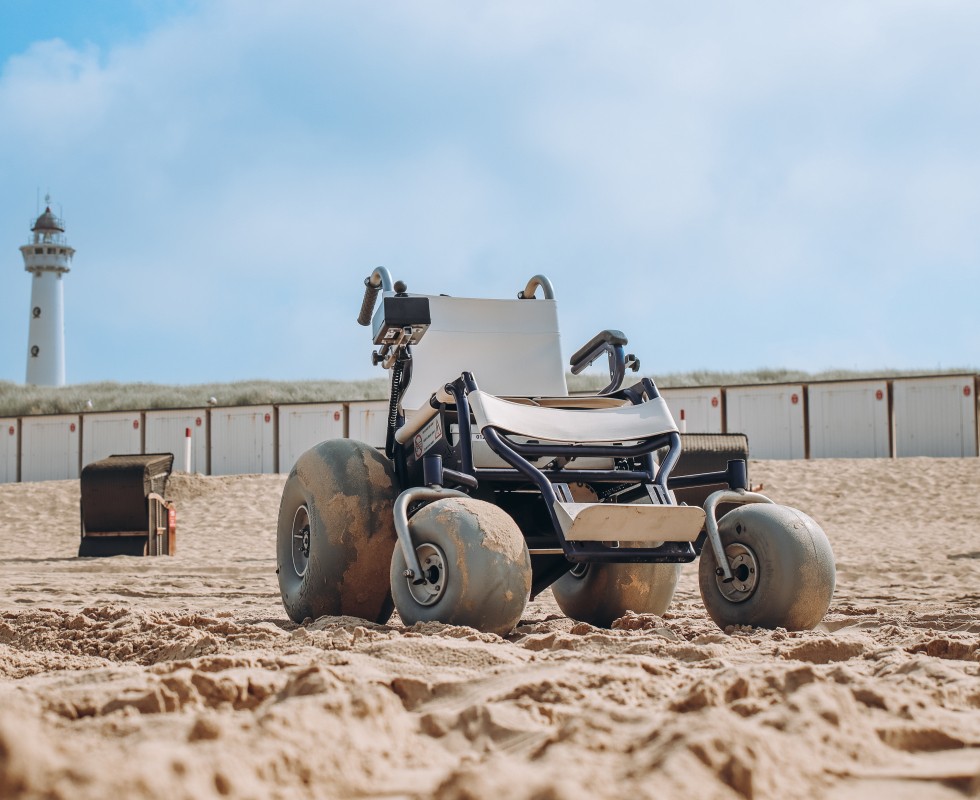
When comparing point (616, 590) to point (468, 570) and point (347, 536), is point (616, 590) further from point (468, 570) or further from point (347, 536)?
point (468, 570)

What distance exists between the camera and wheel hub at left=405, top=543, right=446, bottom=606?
4387 mm

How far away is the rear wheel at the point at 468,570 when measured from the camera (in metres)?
4.23

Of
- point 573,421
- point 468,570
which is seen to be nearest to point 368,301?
point 573,421

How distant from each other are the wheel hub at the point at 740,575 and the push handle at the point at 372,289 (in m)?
2.61

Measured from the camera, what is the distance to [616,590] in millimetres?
5719

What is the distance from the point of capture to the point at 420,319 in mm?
5895

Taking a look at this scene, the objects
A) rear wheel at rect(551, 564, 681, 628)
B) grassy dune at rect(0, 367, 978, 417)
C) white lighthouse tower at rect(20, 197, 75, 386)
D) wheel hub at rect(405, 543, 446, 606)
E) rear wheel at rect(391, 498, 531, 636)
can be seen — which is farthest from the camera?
white lighthouse tower at rect(20, 197, 75, 386)

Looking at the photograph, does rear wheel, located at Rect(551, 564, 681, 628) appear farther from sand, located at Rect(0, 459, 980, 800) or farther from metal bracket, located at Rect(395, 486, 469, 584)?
metal bracket, located at Rect(395, 486, 469, 584)

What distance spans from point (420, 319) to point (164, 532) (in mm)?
10234

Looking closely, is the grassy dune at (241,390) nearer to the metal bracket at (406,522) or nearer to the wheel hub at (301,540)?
the wheel hub at (301,540)

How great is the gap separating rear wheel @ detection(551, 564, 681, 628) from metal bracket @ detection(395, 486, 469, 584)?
1.31 metres

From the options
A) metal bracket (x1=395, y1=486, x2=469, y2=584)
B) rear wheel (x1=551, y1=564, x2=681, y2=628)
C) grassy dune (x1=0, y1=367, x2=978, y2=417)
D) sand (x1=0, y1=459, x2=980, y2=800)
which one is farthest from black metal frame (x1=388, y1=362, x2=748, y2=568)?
grassy dune (x1=0, y1=367, x2=978, y2=417)

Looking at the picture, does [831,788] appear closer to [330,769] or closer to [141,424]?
[330,769]

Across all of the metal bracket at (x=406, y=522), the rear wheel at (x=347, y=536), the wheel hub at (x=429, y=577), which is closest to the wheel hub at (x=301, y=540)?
the rear wheel at (x=347, y=536)
